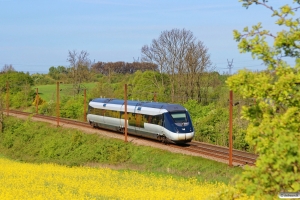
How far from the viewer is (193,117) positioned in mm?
37781

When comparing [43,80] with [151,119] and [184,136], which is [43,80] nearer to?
[151,119]

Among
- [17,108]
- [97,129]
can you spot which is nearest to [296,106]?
[97,129]

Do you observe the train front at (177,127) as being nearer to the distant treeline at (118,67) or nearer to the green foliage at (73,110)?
the green foliage at (73,110)

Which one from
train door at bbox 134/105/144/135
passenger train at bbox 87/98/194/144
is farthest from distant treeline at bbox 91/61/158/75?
train door at bbox 134/105/144/135

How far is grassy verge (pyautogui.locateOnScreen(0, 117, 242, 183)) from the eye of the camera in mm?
22781

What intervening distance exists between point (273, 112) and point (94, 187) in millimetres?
11586

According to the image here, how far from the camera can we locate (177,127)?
2669 cm

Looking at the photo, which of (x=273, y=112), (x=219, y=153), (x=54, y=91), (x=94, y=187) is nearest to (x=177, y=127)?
(x=219, y=153)

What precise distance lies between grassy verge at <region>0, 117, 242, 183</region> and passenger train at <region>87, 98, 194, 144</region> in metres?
1.13

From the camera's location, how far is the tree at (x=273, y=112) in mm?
5113

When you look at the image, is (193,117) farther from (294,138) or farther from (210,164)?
(294,138)

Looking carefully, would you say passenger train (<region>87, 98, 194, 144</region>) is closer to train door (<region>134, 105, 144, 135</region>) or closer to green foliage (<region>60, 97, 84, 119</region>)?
train door (<region>134, 105, 144, 135</region>)

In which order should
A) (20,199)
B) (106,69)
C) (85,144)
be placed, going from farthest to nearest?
(106,69) → (85,144) → (20,199)

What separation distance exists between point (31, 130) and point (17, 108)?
26.8 m
